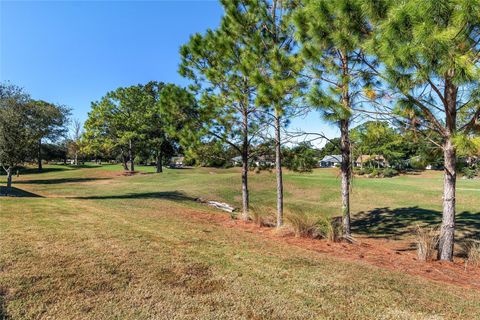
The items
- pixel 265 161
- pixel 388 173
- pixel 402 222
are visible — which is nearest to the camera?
pixel 265 161

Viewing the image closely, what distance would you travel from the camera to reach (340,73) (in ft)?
22.0

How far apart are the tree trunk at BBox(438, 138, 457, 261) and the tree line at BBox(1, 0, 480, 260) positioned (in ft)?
0.06

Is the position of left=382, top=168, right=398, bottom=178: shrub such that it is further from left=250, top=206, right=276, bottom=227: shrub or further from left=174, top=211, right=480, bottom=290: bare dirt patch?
left=174, top=211, right=480, bottom=290: bare dirt patch

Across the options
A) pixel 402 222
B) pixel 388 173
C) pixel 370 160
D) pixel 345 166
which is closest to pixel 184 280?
pixel 345 166

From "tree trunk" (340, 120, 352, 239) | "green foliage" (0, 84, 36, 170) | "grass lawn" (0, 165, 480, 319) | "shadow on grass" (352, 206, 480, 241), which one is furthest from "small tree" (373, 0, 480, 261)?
"green foliage" (0, 84, 36, 170)

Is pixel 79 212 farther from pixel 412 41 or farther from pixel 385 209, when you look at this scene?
pixel 385 209

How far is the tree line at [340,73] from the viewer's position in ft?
13.9

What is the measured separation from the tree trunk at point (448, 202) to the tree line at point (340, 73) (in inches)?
0.7

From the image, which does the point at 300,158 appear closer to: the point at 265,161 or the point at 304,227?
the point at 265,161

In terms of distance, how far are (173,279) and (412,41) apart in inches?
193

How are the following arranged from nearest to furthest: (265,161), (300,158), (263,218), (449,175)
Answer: (449,175)
(300,158)
(263,218)
(265,161)

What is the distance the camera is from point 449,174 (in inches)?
228

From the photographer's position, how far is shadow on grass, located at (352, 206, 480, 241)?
33.5 feet

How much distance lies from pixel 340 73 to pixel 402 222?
8.13 meters
